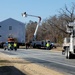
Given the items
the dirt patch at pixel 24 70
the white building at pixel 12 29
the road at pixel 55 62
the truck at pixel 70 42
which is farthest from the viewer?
the white building at pixel 12 29

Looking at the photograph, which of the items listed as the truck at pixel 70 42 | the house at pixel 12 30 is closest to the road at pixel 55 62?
the truck at pixel 70 42

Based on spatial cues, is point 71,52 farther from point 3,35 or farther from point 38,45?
point 3,35

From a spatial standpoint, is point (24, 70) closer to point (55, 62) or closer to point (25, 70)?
point (25, 70)

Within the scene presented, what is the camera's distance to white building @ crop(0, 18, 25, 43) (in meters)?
98.6

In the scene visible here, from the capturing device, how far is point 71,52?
3272cm

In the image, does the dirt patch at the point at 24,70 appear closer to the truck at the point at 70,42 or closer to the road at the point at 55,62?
the road at the point at 55,62

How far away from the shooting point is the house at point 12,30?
3880 inches

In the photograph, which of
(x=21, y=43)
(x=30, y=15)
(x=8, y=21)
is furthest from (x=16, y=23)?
(x=30, y=15)

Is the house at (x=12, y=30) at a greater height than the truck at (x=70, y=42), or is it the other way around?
the house at (x=12, y=30)

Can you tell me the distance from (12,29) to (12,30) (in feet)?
1.75

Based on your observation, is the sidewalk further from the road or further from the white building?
the white building

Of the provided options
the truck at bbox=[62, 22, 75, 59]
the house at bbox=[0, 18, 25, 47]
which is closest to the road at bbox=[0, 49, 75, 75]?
the truck at bbox=[62, 22, 75, 59]

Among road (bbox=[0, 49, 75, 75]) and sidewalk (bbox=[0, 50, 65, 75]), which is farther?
road (bbox=[0, 49, 75, 75])

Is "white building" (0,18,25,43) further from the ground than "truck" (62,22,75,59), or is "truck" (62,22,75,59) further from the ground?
"white building" (0,18,25,43)
